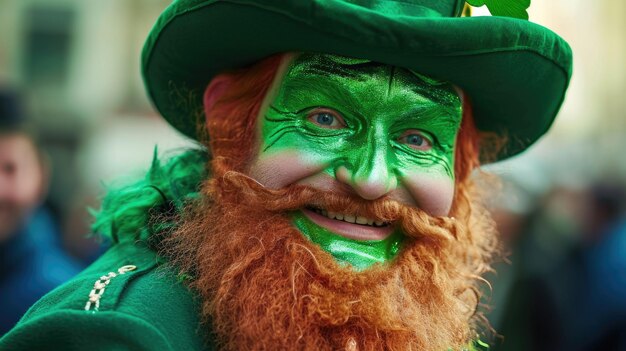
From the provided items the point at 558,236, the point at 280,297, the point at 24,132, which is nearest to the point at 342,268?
the point at 280,297

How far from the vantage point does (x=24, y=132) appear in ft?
15.5

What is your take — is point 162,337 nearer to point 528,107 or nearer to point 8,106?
point 528,107

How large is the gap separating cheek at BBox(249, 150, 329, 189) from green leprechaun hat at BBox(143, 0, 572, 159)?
31 centimetres

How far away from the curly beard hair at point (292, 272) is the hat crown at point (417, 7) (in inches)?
15.1

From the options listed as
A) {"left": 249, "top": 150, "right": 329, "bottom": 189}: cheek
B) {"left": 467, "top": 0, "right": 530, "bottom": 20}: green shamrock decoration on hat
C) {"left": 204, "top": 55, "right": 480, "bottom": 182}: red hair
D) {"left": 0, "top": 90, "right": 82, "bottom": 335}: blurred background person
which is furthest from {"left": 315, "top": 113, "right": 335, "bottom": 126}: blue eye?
{"left": 0, "top": 90, "right": 82, "bottom": 335}: blurred background person

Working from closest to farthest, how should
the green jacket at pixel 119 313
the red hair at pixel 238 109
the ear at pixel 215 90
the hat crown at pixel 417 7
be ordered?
1. the green jacket at pixel 119 313
2. the hat crown at pixel 417 7
3. the red hair at pixel 238 109
4. the ear at pixel 215 90

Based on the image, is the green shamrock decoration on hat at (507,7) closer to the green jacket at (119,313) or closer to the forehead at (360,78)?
the forehead at (360,78)

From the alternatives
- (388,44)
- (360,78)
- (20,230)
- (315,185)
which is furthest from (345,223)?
(20,230)

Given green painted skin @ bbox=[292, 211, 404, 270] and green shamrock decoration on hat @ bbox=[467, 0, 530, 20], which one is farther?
green shamrock decoration on hat @ bbox=[467, 0, 530, 20]

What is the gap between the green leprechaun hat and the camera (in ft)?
7.32

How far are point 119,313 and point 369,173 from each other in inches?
31.1

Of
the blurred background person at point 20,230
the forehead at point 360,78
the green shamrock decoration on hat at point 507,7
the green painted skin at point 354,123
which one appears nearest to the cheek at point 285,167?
the green painted skin at point 354,123

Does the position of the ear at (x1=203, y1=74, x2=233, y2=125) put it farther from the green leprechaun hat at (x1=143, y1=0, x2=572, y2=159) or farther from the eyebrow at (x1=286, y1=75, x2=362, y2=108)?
the eyebrow at (x1=286, y1=75, x2=362, y2=108)

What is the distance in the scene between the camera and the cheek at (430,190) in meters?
2.46
